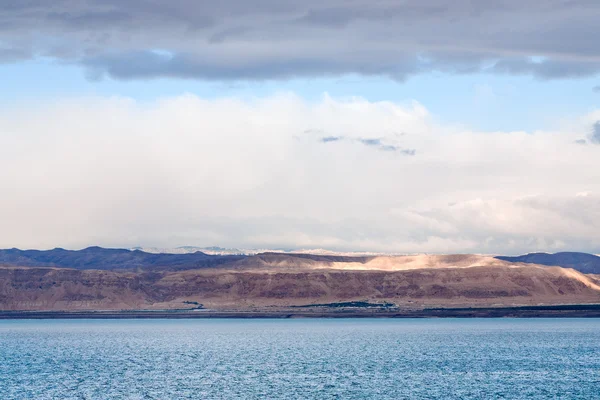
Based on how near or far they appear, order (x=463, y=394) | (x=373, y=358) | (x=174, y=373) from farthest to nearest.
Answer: (x=373, y=358) < (x=174, y=373) < (x=463, y=394)

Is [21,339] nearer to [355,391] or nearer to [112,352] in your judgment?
[112,352]

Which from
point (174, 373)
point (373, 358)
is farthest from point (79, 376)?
point (373, 358)

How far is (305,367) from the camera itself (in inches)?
3649

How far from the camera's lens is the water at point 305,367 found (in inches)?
2837

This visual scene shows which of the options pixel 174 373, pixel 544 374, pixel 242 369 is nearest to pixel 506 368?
pixel 544 374

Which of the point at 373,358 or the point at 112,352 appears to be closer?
the point at 373,358

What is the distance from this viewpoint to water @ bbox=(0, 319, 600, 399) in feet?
236

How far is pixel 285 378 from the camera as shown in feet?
268

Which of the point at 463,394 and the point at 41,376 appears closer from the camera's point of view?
the point at 463,394

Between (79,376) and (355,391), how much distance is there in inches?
1167

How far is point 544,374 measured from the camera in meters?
85.4

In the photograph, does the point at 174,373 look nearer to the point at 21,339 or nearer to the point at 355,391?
the point at 355,391

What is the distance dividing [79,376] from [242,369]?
1726 centimetres

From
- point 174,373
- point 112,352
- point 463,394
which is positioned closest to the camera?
point 463,394
